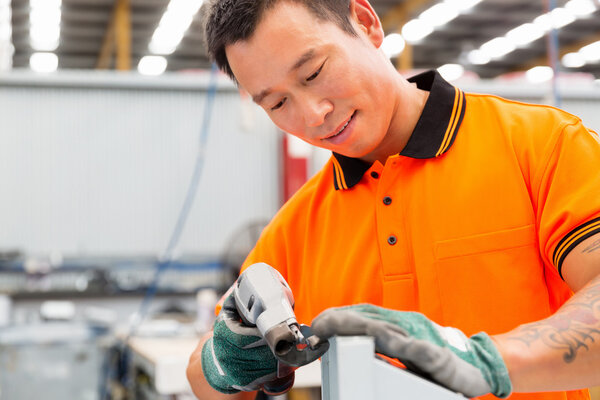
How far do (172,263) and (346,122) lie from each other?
96.0 inches

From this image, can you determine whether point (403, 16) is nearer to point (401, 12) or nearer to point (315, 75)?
point (401, 12)

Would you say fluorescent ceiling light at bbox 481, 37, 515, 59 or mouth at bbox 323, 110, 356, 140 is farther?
fluorescent ceiling light at bbox 481, 37, 515, 59

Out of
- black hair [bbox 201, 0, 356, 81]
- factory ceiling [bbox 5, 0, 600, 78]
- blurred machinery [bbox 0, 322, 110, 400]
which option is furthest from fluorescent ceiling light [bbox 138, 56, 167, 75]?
black hair [bbox 201, 0, 356, 81]

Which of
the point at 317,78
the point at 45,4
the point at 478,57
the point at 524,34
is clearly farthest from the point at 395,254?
the point at 478,57

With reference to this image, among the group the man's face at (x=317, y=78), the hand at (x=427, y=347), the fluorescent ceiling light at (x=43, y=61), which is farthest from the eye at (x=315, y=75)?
the fluorescent ceiling light at (x=43, y=61)

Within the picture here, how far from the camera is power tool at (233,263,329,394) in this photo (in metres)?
0.82

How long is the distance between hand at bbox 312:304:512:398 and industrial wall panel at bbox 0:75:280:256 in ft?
→ 9.07

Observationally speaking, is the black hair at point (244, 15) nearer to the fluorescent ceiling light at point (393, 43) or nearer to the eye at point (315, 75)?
the eye at point (315, 75)

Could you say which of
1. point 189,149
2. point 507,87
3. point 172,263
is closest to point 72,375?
point 172,263

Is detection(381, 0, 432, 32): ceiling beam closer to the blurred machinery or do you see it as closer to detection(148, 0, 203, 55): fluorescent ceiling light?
detection(148, 0, 203, 55): fluorescent ceiling light

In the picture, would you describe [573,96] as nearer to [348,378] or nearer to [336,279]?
[336,279]

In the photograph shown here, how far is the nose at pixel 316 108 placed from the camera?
1057 mm

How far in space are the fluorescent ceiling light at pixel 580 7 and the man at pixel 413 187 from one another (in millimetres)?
8222

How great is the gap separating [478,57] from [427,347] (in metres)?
12.0
